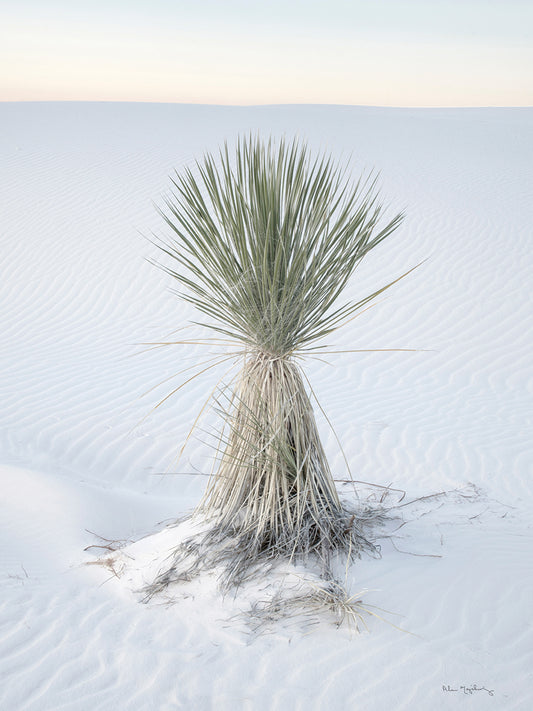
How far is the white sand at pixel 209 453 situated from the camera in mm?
2445

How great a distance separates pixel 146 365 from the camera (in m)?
7.84

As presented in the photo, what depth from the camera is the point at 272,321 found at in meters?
2.88

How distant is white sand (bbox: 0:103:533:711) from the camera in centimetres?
245

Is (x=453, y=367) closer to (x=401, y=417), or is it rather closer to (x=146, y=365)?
(x=401, y=417)

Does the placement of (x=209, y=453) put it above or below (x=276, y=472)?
below

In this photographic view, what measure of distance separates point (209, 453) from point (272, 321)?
2.90m

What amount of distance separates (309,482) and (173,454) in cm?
262

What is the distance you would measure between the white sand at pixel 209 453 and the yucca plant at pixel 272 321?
357 millimetres

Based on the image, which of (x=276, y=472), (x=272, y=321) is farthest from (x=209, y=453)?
(x=272, y=321)

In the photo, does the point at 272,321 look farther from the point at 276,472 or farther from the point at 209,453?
the point at 209,453
